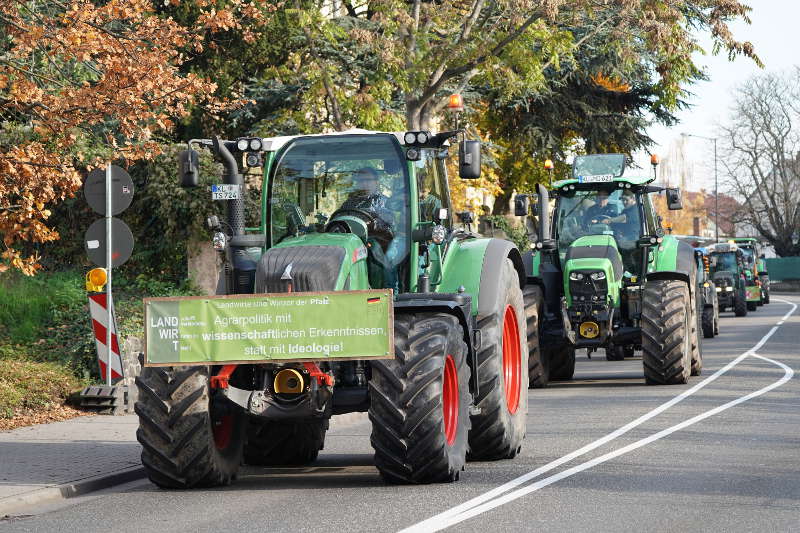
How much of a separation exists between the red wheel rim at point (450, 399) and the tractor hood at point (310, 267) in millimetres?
976

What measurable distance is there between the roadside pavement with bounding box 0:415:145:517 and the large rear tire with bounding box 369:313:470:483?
2452 mm

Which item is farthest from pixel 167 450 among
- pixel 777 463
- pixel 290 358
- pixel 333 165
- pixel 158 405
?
pixel 777 463

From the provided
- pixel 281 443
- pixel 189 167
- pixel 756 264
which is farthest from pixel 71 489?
pixel 756 264

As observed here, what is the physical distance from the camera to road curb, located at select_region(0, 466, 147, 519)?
9.45m

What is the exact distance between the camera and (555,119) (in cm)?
4009

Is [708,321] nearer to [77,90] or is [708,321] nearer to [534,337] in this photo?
[534,337]

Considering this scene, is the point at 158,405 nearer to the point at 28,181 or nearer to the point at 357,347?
the point at 357,347

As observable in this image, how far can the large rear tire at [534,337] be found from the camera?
18.5m

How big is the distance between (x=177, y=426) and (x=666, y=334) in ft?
32.2

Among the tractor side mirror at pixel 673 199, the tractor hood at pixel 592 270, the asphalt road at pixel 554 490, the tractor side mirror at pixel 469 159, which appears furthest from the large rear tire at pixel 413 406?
the tractor side mirror at pixel 673 199

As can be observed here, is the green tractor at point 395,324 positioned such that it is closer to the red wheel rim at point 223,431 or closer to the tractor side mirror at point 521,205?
the red wheel rim at point 223,431

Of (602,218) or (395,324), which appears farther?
(602,218)

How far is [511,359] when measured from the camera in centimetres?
1266

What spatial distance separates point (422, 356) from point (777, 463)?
3.20 metres
